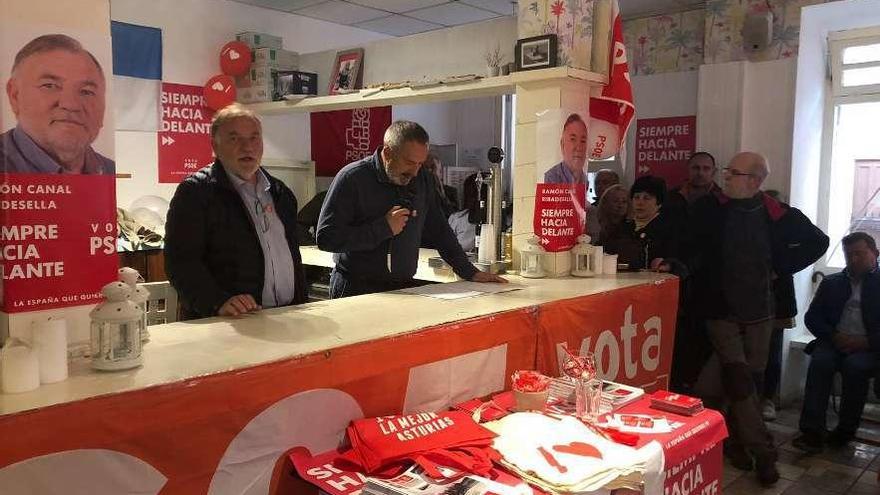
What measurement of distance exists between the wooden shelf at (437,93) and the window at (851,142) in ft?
8.12

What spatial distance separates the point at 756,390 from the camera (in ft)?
11.7

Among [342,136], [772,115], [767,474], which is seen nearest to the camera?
[767,474]

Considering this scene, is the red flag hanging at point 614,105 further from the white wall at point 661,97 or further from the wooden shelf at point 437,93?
the white wall at point 661,97

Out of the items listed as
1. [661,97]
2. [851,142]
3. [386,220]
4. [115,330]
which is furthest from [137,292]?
[851,142]

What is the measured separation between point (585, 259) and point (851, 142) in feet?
9.44

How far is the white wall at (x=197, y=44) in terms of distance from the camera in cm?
496

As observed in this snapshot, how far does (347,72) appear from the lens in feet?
15.8

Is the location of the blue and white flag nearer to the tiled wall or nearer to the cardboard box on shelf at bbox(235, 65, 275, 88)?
the cardboard box on shelf at bbox(235, 65, 275, 88)

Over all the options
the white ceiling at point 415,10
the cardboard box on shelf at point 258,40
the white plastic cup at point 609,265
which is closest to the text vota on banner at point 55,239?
the white plastic cup at point 609,265

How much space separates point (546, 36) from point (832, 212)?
3.05 m

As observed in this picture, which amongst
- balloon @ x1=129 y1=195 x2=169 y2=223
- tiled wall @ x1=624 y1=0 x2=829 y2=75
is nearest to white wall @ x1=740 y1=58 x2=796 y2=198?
tiled wall @ x1=624 y1=0 x2=829 y2=75

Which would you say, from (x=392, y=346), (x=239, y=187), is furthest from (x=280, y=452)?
(x=239, y=187)

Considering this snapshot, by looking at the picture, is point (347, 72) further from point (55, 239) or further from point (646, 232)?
point (55, 239)

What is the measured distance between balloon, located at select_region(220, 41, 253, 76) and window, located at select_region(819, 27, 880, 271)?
13.6ft
